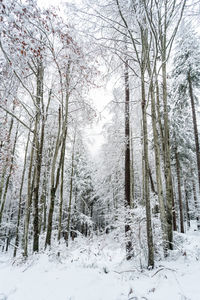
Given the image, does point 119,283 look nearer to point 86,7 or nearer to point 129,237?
point 129,237

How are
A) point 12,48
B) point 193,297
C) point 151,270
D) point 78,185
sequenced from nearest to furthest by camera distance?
1. point 193,297
2. point 12,48
3. point 151,270
4. point 78,185

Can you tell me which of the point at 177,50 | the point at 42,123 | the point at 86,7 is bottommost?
the point at 42,123

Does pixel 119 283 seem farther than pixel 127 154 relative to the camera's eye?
No

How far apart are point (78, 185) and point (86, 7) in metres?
15.6

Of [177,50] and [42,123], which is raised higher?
[177,50]

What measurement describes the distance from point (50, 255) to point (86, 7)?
733 centimetres

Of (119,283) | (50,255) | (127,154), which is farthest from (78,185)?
(119,283)

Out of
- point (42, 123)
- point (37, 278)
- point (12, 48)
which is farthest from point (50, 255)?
point (12, 48)

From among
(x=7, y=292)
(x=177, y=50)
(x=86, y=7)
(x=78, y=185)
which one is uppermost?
(x=177, y=50)

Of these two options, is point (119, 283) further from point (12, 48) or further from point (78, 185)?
point (78, 185)

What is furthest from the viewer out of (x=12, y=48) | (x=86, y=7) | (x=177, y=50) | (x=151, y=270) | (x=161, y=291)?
(x=177, y=50)

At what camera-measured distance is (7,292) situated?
10.8ft

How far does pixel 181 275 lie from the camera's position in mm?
3037

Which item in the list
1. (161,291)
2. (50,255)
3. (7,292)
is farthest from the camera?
(50,255)
